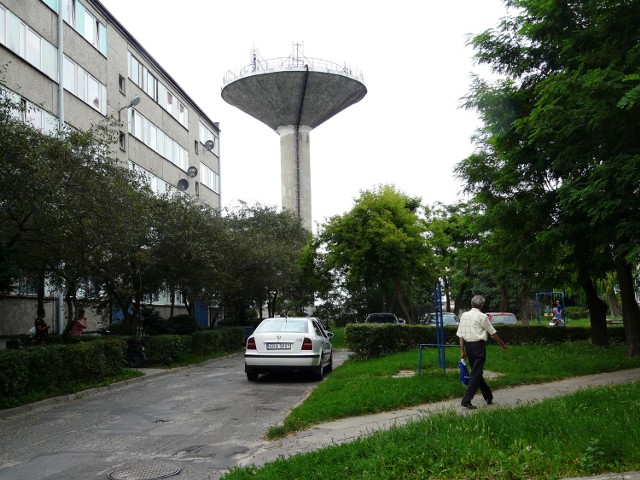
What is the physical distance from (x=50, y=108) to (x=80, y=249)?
12.4 meters

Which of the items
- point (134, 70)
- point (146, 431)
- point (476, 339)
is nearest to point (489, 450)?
point (476, 339)

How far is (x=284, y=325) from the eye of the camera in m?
16.7

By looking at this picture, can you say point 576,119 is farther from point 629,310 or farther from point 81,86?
point 81,86

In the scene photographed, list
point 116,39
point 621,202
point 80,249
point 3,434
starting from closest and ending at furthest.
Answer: point 3,434 < point 621,202 < point 80,249 < point 116,39

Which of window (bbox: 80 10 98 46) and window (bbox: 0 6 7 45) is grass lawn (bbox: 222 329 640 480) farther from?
window (bbox: 80 10 98 46)

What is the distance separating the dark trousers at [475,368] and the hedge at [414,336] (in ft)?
32.1

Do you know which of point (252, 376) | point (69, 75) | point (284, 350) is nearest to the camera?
point (284, 350)

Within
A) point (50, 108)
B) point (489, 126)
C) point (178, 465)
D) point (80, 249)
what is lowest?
point (178, 465)

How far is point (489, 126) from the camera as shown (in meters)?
16.9

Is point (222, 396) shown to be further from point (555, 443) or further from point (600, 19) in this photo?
point (600, 19)

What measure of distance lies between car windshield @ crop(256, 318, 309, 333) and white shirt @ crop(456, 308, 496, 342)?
22.4 feet

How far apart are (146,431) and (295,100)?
47837mm

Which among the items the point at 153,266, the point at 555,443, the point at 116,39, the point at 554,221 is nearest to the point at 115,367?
the point at 153,266

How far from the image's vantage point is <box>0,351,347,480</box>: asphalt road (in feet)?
24.3
